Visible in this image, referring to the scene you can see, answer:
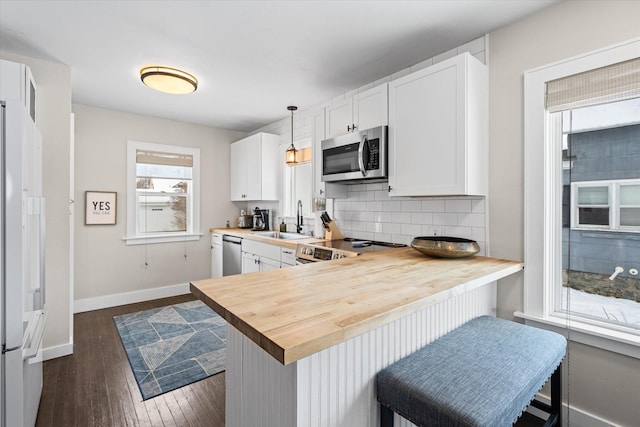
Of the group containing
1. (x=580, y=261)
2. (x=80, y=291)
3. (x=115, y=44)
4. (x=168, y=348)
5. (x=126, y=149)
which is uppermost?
(x=115, y=44)

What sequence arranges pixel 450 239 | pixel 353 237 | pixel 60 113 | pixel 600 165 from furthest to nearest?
pixel 353 237
pixel 60 113
pixel 450 239
pixel 600 165

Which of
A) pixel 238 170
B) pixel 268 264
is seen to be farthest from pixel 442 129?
pixel 238 170

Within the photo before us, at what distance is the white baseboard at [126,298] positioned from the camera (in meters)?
3.78

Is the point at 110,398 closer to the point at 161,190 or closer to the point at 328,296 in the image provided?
the point at 328,296

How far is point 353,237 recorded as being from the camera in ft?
10.8

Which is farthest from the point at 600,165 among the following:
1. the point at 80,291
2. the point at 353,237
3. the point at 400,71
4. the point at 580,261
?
the point at 80,291

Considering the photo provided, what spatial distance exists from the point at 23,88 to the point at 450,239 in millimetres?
3278

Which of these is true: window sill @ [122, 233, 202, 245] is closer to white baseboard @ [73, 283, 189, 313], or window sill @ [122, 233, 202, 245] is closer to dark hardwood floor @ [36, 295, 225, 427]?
white baseboard @ [73, 283, 189, 313]

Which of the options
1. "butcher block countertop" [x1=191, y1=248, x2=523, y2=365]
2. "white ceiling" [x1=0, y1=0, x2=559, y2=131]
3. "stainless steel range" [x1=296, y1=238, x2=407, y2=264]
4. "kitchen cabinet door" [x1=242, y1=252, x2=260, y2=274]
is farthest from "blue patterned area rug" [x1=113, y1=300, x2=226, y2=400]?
"white ceiling" [x1=0, y1=0, x2=559, y2=131]

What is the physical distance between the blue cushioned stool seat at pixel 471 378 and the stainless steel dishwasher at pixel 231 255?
2.99 m

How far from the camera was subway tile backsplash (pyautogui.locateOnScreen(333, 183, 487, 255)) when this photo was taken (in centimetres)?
228

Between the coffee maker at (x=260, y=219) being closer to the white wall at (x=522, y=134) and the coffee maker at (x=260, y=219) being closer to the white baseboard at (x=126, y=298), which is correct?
the white baseboard at (x=126, y=298)

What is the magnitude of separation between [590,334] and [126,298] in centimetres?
469

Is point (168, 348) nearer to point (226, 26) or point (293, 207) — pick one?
point (293, 207)
